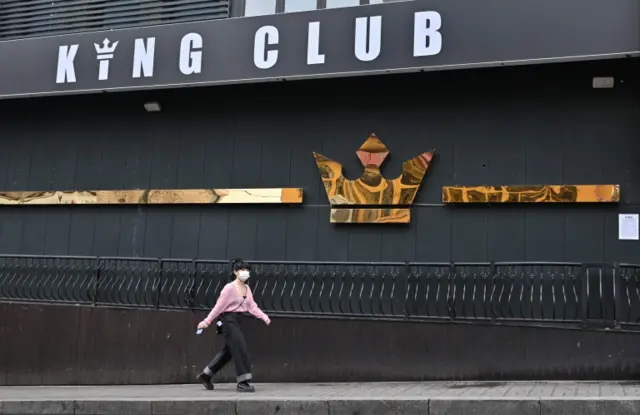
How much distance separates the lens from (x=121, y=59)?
455 inches

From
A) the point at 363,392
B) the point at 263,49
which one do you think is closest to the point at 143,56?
the point at 263,49

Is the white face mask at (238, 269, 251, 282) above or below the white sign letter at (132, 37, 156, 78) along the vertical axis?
below

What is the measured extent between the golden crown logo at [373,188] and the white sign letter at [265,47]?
5.57ft

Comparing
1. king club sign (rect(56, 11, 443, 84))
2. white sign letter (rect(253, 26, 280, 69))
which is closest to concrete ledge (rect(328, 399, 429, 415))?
king club sign (rect(56, 11, 443, 84))

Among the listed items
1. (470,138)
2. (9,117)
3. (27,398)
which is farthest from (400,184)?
(9,117)

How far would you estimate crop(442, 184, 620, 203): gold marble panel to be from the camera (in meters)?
9.81

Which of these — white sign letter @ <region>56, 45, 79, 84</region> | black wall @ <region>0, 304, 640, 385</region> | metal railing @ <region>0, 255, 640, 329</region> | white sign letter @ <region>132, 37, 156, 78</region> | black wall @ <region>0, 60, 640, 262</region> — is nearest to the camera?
black wall @ <region>0, 304, 640, 385</region>

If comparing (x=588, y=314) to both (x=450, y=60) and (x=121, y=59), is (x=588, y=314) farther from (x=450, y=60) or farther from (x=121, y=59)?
(x=121, y=59)

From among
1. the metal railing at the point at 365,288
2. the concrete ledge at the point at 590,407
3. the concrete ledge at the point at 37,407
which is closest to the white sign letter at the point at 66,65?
the metal railing at the point at 365,288

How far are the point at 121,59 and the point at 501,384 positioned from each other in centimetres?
757

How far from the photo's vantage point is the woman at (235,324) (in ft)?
29.1

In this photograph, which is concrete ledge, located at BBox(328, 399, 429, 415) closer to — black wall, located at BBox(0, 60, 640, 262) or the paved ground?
the paved ground

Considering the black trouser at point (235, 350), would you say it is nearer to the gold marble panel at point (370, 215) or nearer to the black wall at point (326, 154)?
the black wall at point (326, 154)

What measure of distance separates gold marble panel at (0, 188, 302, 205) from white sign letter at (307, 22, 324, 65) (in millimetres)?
2061
